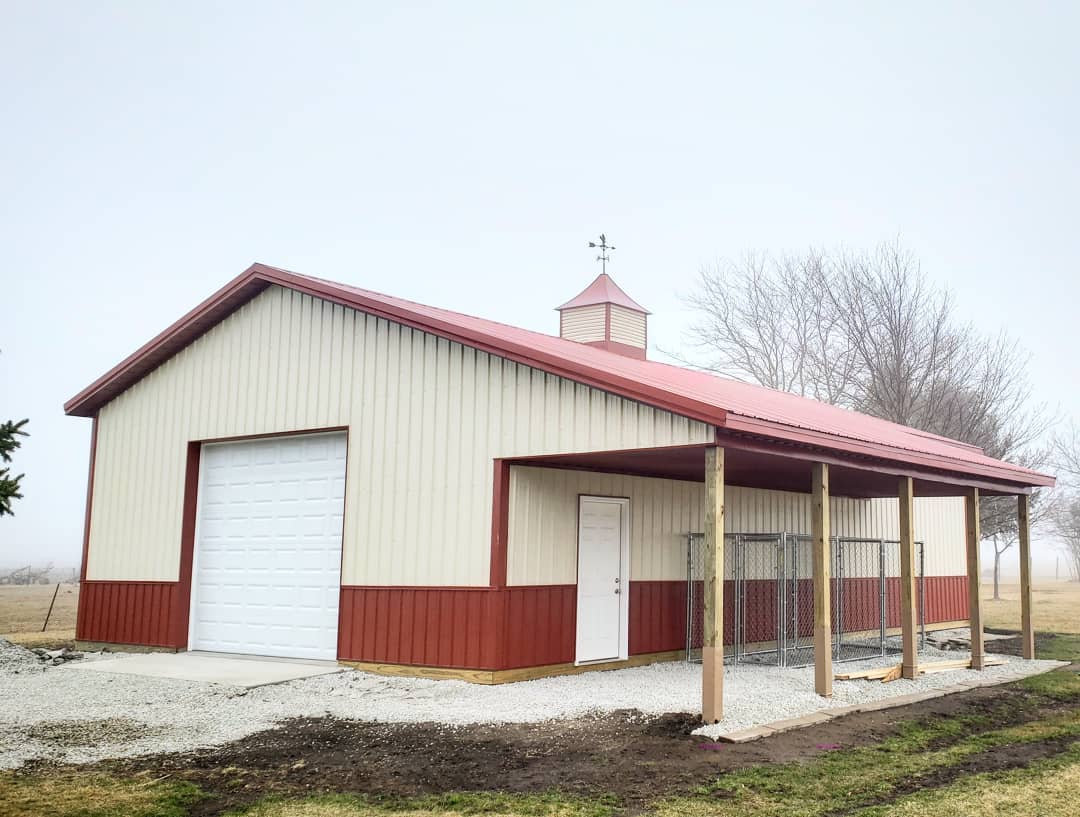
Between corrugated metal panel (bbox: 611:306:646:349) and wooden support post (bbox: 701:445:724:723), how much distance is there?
31.6 feet

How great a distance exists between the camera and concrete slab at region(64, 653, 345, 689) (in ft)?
36.3

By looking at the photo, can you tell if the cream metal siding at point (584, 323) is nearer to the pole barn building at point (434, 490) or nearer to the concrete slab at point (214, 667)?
the pole barn building at point (434, 490)

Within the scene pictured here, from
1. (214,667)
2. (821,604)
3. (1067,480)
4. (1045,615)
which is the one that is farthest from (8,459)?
(1067,480)

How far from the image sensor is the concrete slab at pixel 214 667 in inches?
436

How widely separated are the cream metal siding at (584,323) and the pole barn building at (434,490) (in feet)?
15.1

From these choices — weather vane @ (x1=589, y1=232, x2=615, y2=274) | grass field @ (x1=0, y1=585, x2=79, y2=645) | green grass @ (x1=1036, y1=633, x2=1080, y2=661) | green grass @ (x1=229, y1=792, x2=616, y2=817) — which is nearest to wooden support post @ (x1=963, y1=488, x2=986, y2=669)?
green grass @ (x1=1036, y1=633, x2=1080, y2=661)

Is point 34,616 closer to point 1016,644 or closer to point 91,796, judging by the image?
point 91,796

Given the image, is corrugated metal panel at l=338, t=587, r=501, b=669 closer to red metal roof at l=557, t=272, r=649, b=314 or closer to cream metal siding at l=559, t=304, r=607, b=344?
cream metal siding at l=559, t=304, r=607, b=344

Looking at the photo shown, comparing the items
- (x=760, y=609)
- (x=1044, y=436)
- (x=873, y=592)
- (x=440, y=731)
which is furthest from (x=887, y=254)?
(x=440, y=731)

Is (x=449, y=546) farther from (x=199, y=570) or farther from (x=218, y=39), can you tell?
(x=218, y=39)

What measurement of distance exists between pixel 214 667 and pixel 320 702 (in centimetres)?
295

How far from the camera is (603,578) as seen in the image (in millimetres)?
12414

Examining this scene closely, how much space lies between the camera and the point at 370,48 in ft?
245

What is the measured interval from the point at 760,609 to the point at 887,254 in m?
18.4
